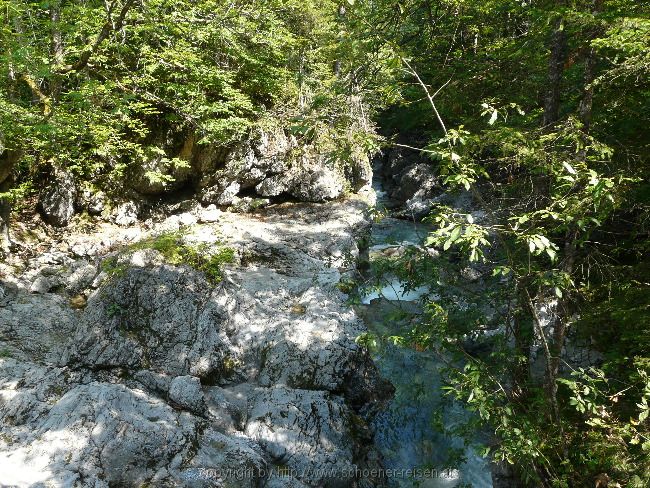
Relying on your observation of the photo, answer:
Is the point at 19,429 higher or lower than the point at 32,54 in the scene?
lower

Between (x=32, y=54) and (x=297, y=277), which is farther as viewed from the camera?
(x=297, y=277)

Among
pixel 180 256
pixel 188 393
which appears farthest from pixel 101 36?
pixel 188 393

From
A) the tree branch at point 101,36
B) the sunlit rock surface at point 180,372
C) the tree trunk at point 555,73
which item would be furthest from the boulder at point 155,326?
the tree trunk at point 555,73

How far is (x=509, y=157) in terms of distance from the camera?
14.5 ft

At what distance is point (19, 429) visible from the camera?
195 inches

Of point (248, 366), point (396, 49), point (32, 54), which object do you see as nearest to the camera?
point (396, 49)

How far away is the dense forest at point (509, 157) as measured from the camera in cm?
402

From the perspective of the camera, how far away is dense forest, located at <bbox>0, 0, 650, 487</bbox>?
4.02 meters

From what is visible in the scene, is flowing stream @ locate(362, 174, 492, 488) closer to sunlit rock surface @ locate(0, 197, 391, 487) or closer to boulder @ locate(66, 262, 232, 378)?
sunlit rock surface @ locate(0, 197, 391, 487)

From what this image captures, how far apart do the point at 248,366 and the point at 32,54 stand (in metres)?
7.42

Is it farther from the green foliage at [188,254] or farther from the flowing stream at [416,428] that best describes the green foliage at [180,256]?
the flowing stream at [416,428]

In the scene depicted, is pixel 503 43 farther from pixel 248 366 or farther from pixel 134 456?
pixel 134 456

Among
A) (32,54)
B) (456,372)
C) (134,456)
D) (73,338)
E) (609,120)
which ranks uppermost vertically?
(32,54)

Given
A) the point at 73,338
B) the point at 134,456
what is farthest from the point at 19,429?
the point at 73,338
